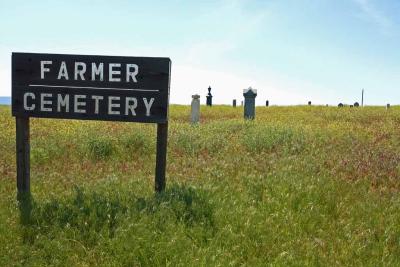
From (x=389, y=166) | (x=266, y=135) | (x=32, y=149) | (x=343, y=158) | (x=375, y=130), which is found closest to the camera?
(x=389, y=166)

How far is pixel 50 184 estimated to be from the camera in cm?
802

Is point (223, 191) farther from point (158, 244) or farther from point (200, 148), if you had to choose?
point (200, 148)

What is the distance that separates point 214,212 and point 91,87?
299cm

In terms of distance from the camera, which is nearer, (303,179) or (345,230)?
(345,230)

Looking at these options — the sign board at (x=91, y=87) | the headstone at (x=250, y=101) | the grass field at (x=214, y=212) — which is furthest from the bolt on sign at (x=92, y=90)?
the headstone at (x=250, y=101)

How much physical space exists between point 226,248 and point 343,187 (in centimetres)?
290

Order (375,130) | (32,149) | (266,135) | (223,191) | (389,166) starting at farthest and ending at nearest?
(375,130)
(266,135)
(32,149)
(389,166)
(223,191)

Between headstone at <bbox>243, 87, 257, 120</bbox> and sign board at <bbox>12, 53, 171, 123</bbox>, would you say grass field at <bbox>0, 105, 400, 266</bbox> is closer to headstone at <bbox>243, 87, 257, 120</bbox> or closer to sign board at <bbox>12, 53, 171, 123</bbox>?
sign board at <bbox>12, 53, 171, 123</bbox>

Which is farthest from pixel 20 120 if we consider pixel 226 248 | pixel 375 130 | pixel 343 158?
pixel 375 130

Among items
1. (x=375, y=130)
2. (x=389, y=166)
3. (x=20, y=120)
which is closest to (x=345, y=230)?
(x=389, y=166)

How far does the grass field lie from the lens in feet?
18.1

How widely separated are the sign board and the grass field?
4.10 feet

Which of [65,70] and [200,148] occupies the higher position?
[65,70]

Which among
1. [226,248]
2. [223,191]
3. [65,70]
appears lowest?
[226,248]
